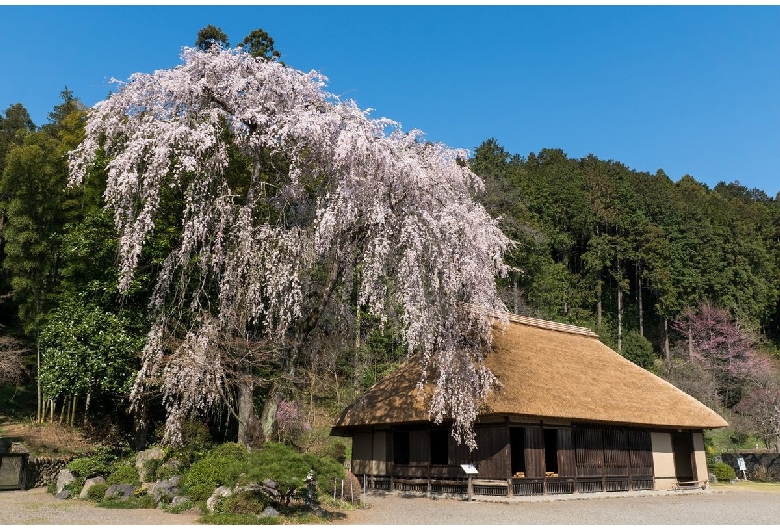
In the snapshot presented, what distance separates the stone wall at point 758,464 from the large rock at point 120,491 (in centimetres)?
2121

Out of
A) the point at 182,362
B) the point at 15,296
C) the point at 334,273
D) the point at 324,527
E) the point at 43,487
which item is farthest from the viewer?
the point at 15,296

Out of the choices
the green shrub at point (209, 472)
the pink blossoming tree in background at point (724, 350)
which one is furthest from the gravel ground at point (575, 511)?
the pink blossoming tree in background at point (724, 350)

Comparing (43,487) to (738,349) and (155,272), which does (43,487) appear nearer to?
(155,272)

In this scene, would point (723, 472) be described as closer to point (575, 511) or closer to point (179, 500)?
point (575, 511)

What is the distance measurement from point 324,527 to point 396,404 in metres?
6.18

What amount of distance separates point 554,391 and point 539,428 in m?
0.96

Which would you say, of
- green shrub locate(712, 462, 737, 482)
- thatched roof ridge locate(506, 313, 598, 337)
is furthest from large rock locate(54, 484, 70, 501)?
green shrub locate(712, 462, 737, 482)

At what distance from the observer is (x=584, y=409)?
47.4 feet

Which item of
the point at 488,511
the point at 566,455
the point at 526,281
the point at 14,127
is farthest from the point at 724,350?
the point at 14,127

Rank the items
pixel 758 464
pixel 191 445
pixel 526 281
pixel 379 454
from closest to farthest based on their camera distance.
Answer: pixel 191 445 → pixel 379 454 → pixel 758 464 → pixel 526 281

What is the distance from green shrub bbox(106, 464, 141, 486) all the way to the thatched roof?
5377mm

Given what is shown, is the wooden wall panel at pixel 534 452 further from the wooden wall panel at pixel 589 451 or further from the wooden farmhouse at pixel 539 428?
the wooden wall panel at pixel 589 451

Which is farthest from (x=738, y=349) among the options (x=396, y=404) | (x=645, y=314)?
(x=396, y=404)

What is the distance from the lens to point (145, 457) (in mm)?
12781
